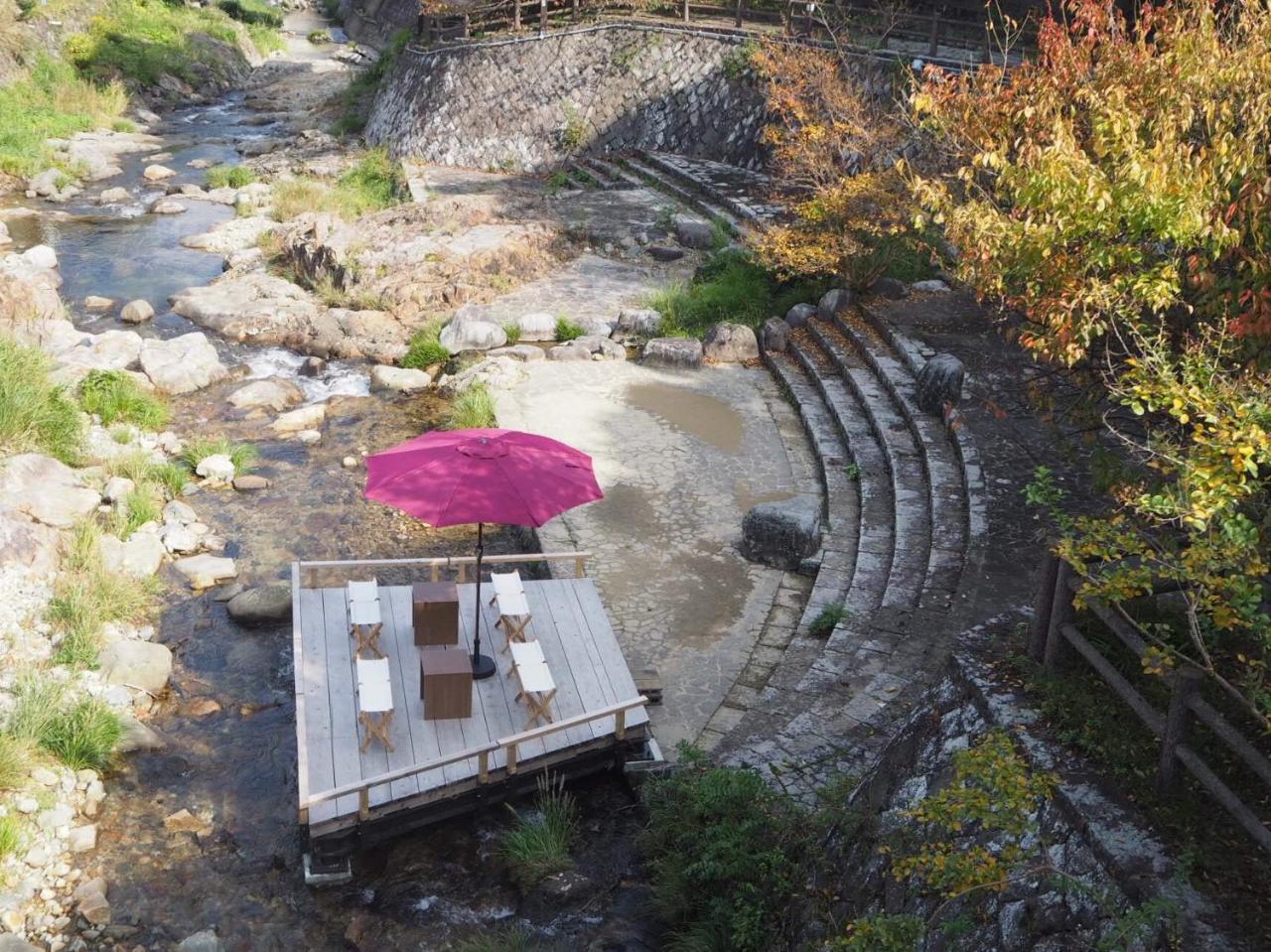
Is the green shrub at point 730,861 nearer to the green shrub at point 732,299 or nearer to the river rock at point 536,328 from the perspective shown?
the river rock at point 536,328

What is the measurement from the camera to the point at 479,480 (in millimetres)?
8078

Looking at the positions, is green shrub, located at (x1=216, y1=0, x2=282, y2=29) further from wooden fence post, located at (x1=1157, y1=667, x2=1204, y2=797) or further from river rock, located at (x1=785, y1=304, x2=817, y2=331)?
wooden fence post, located at (x1=1157, y1=667, x2=1204, y2=797)

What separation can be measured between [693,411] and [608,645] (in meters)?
6.16

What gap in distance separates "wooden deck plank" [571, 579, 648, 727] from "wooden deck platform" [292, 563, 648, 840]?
10 millimetres

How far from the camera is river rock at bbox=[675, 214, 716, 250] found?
20.7 meters

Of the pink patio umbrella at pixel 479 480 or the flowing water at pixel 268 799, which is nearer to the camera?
the flowing water at pixel 268 799

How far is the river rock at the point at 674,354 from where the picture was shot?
642 inches

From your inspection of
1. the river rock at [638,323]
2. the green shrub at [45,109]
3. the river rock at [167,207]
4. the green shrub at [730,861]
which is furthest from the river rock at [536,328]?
the green shrub at [45,109]

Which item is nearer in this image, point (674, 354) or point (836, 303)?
point (674, 354)

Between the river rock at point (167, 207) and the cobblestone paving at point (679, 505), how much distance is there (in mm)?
12429

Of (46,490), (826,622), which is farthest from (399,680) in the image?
(46,490)

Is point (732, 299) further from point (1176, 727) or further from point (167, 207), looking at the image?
point (167, 207)

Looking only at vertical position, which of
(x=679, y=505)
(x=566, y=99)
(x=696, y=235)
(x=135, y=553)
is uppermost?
(x=566, y=99)

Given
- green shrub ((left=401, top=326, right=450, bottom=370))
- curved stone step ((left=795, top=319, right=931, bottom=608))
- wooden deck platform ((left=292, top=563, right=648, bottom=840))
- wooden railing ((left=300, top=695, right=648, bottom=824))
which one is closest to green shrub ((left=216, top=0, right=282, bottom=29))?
green shrub ((left=401, top=326, right=450, bottom=370))
